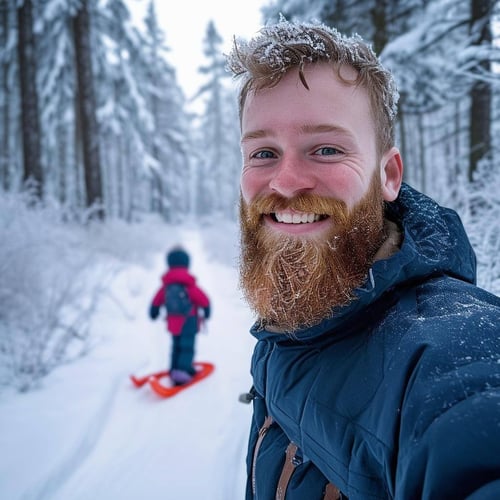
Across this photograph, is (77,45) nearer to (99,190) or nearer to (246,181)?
(99,190)

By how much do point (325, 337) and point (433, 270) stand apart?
→ 0.38 meters

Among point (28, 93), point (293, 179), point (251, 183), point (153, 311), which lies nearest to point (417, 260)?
point (293, 179)

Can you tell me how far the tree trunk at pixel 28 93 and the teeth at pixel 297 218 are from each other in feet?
32.0

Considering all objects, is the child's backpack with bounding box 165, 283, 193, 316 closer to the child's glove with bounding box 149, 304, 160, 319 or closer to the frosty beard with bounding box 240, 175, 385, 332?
the child's glove with bounding box 149, 304, 160, 319

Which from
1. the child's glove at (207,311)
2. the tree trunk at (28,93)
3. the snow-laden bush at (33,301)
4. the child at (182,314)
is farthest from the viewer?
the tree trunk at (28,93)

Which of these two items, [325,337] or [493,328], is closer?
[493,328]

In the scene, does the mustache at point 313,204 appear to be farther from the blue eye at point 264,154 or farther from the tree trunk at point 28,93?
the tree trunk at point 28,93

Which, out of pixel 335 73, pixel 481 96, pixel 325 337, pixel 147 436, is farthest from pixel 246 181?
pixel 481 96

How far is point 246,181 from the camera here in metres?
1.36

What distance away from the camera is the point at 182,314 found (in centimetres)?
477

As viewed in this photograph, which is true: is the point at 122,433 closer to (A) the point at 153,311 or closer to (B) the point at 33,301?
(A) the point at 153,311

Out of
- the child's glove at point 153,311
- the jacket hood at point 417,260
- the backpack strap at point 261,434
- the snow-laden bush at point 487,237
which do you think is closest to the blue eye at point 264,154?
the jacket hood at point 417,260

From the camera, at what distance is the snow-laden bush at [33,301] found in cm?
396

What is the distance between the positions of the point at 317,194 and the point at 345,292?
0.34m
